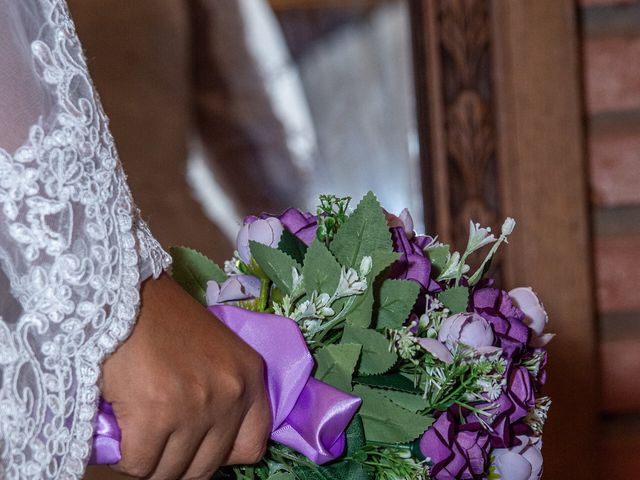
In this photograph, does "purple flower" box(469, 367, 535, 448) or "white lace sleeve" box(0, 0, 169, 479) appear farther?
"purple flower" box(469, 367, 535, 448)

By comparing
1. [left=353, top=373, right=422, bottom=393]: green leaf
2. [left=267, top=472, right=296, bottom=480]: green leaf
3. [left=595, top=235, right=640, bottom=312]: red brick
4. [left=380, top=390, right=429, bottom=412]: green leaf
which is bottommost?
[left=595, top=235, right=640, bottom=312]: red brick

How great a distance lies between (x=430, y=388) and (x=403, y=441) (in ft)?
0.13

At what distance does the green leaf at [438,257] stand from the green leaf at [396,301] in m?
0.07

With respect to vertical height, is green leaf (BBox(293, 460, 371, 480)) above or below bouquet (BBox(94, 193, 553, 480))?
below

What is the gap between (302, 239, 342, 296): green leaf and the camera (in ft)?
1.90

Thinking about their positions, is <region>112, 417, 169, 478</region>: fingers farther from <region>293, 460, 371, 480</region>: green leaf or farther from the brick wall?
the brick wall

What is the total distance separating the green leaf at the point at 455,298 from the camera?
2.06 feet

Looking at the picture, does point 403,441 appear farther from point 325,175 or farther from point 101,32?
point 101,32

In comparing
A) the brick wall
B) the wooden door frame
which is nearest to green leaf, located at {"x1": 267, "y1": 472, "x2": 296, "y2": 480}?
the wooden door frame

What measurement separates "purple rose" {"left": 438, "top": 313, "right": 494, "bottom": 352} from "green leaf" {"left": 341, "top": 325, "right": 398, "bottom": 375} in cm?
5

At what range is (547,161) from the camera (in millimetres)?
1561

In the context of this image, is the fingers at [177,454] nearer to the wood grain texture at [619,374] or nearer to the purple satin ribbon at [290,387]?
the purple satin ribbon at [290,387]

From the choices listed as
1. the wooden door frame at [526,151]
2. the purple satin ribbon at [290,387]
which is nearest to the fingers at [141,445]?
the purple satin ribbon at [290,387]

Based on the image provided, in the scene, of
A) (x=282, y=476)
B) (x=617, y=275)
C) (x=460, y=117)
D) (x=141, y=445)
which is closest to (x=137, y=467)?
(x=141, y=445)
